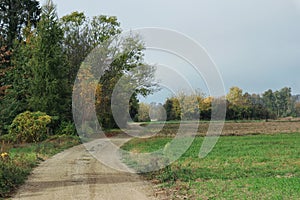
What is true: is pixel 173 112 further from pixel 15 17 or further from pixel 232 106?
pixel 232 106

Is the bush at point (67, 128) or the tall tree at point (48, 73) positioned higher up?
the tall tree at point (48, 73)

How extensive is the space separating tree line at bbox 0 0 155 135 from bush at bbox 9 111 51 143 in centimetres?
108

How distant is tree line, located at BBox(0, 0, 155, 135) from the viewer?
1179 inches

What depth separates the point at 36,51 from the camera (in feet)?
98.9

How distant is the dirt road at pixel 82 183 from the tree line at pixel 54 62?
8.83 meters

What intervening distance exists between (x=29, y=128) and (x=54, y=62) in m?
6.20

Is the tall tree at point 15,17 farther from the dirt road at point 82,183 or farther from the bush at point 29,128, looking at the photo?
the dirt road at point 82,183

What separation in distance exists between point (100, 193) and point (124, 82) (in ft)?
91.6

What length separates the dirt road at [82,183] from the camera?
9703 mm

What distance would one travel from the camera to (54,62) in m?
30.3

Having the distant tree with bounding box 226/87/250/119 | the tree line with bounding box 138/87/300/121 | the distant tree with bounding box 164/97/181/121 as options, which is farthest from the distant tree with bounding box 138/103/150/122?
the distant tree with bounding box 226/87/250/119

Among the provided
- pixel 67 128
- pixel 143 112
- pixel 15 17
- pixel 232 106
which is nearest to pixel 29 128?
pixel 67 128

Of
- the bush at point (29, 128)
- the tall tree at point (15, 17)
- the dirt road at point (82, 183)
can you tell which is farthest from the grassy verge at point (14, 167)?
the tall tree at point (15, 17)

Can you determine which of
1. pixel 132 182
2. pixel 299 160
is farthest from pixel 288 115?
pixel 132 182
